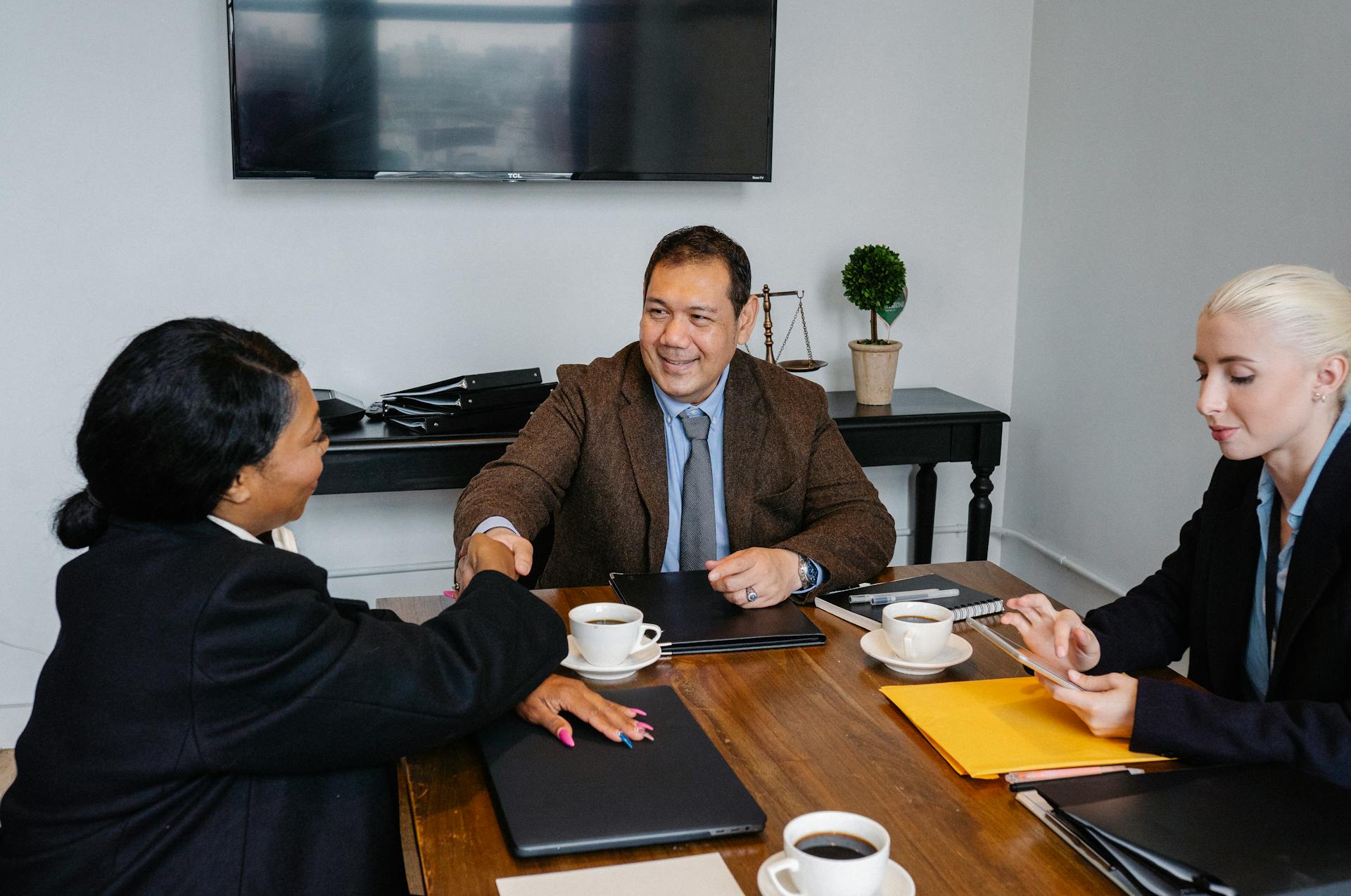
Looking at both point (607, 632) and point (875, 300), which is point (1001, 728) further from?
point (875, 300)

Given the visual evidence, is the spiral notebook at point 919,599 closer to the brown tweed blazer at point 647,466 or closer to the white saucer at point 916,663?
the white saucer at point 916,663

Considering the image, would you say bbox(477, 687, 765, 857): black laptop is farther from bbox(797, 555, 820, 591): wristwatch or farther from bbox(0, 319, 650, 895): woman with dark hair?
bbox(797, 555, 820, 591): wristwatch

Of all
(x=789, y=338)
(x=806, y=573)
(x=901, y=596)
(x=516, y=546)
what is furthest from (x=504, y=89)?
(x=901, y=596)

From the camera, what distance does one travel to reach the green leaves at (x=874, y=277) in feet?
10.1

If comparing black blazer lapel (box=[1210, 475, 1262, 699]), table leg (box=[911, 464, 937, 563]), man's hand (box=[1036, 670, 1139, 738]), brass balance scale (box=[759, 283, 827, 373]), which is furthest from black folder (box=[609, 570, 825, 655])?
table leg (box=[911, 464, 937, 563])

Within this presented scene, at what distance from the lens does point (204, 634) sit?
1037 mm

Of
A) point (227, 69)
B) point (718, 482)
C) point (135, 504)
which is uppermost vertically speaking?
point (227, 69)

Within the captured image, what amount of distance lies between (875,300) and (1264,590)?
1771mm

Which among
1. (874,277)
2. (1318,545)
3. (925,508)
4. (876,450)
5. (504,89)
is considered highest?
(504,89)

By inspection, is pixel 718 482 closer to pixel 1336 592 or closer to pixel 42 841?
pixel 1336 592

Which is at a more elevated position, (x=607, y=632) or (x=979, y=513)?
(x=607, y=632)

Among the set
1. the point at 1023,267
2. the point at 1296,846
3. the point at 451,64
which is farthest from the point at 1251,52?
the point at 1296,846

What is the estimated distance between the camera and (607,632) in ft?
4.34

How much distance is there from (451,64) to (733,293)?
1267 mm
